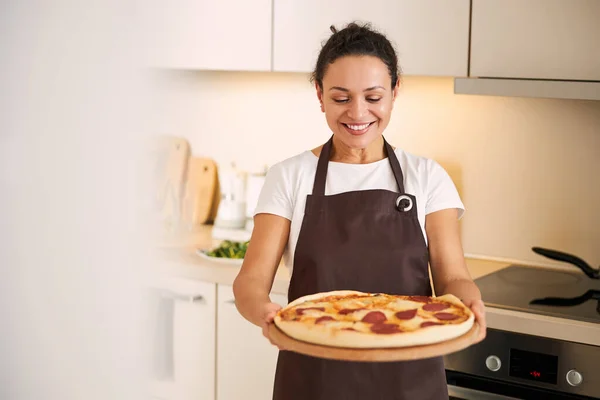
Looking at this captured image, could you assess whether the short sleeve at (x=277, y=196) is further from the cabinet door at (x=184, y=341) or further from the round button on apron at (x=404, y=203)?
the cabinet door at (x=184, y=341)

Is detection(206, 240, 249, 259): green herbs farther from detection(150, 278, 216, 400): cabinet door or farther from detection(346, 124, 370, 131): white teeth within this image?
detection(346, 124, 370, 131): white teeth

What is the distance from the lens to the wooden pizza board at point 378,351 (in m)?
1.05

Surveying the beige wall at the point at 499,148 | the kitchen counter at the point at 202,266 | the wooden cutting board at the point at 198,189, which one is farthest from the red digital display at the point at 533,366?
the wooden cutting board at the point at 198,189

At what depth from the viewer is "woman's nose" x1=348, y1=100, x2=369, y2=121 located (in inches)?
50.2

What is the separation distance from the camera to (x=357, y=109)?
127 cm

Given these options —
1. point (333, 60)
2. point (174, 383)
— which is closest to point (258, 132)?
point (174, 383)

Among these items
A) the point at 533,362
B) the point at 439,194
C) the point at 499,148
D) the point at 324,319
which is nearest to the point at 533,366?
the point at 533,362

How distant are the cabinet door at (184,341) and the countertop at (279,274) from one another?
4 centimetres

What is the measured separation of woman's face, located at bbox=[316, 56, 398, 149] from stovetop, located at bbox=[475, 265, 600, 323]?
717mm

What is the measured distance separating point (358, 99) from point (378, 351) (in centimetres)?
42

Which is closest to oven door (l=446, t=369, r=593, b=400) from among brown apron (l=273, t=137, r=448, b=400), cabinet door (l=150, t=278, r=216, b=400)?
brown apron (l=273, t=137, r=448, b=400)

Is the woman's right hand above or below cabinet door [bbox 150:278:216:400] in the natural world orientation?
above

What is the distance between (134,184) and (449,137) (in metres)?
1.76

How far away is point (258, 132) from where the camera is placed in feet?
8.66
